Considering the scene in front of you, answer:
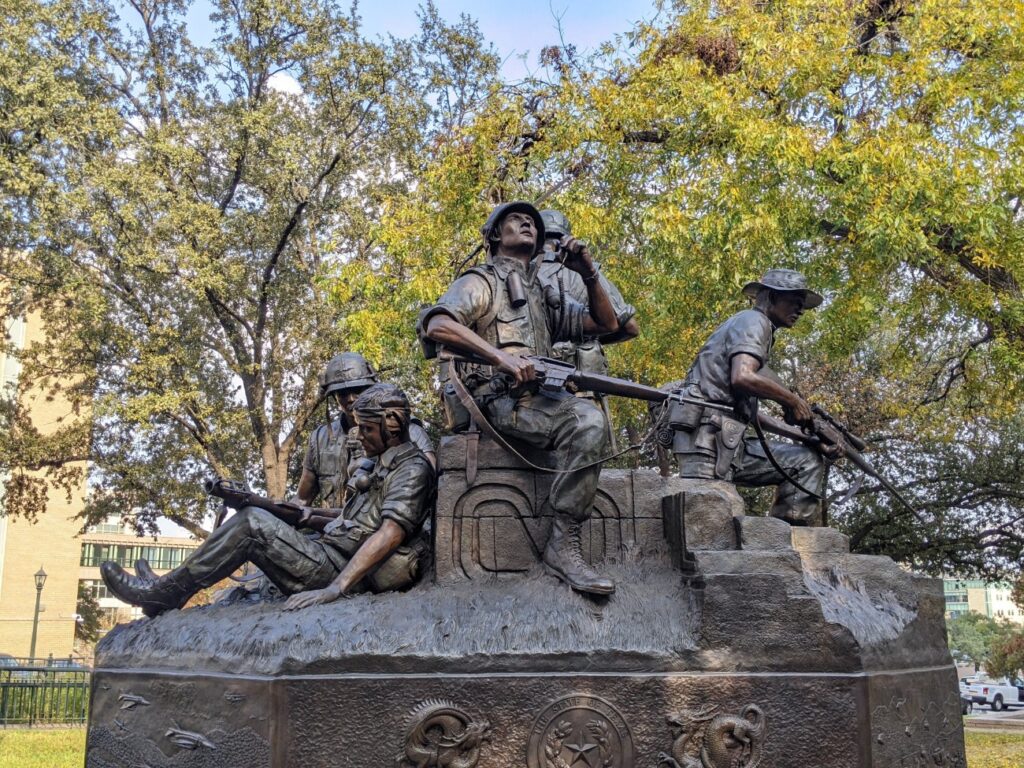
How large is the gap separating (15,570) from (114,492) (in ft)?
63.9

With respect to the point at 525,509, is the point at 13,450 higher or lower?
higher

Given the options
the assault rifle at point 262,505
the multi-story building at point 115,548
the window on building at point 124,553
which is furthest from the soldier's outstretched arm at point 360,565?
the window on building at point 124,553

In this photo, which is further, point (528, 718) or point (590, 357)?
point (590, 357)

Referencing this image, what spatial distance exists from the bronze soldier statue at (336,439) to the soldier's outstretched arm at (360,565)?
2066 millimetres

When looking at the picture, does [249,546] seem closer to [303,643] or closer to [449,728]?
[303,643]

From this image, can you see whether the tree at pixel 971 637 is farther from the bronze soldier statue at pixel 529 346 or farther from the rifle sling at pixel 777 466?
the bronze soldier statue at pixel 529 346

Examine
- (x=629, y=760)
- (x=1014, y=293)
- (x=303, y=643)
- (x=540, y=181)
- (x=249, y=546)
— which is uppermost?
(x=540, y=181)

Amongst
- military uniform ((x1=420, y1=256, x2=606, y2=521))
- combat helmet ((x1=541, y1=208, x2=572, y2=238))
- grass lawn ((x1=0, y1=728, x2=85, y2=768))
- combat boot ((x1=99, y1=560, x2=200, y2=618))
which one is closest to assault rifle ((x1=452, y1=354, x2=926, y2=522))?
military uniform ((x1=420, y1=256, x2=606, y2=521))

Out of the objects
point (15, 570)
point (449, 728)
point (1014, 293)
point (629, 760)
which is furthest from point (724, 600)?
point (15, 570)

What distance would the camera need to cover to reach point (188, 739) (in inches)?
211

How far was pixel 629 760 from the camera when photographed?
→ 5.15 metres

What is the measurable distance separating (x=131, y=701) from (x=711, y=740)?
10.3 feet

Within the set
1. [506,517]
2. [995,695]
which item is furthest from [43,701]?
[995,695]

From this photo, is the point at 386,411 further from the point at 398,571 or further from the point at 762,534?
the point at 762,534
